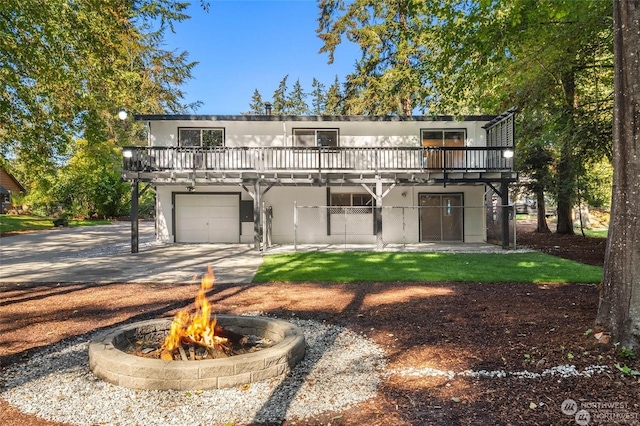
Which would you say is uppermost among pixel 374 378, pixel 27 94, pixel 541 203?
pixel 27 94

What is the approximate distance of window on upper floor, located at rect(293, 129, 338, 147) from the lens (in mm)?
19438

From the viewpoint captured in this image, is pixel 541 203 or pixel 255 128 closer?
pixel 255 128

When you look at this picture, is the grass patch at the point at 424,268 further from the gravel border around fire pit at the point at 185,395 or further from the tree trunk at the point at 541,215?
the tree trunk at the point at 541,215

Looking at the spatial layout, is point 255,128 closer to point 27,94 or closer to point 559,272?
point 27,94

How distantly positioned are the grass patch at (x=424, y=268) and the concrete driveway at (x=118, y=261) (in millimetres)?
1097

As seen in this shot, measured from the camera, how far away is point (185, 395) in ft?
12.9

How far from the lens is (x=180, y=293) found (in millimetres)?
8820

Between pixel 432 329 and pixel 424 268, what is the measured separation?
5943 mm

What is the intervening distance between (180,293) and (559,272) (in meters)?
9.25

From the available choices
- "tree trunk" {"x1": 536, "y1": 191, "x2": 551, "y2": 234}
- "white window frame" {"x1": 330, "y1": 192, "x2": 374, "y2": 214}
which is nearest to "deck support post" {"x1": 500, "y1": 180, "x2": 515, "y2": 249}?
"white window frame" {"x1": 330, "y1": 192, "x2": 374, "y2": 214}

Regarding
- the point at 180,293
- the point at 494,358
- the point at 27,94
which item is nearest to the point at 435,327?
the point at 494,358

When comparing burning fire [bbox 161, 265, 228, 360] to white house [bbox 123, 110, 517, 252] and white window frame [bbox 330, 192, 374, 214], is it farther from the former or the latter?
white window frame [bbox 330, 192, 374, 214]

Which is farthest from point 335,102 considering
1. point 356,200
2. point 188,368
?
point 188,368

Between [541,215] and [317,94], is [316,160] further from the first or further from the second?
Answer: [317,94]
